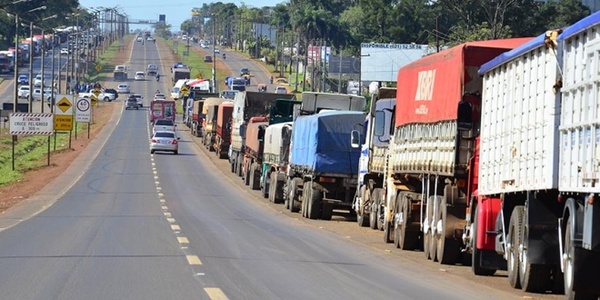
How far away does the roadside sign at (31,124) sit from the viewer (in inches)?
2283

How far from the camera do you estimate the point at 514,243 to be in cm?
1673

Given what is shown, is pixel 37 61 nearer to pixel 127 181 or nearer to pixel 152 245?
pixel 127 181

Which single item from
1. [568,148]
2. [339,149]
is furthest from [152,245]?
[339,149]

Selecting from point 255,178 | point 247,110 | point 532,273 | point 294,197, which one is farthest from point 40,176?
point 532,273

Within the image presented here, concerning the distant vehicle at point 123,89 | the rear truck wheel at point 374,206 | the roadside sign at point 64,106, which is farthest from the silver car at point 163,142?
the distant vehicle at point 123,89

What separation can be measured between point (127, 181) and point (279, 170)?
1109cm

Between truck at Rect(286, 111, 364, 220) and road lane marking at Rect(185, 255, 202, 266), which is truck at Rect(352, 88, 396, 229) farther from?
road lane marking at Rect(185, 255, 202, 266)

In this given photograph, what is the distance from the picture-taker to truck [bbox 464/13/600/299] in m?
13.6

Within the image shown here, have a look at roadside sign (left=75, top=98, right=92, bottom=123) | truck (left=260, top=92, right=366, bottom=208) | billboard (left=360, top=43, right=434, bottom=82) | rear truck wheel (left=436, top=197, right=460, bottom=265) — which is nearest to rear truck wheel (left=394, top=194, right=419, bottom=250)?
rear truck wheel (left=436, top=197, right=460, bottom=265)

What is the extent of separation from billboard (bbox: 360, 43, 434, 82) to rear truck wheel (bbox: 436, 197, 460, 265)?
71040mm

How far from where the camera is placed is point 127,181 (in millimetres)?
51094

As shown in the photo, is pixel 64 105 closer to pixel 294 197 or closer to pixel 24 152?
pixel 24 152

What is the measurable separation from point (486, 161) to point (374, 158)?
36.2ft

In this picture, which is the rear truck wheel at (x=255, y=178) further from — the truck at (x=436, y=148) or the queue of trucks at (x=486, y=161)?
the truck at (x=436, y=148)
